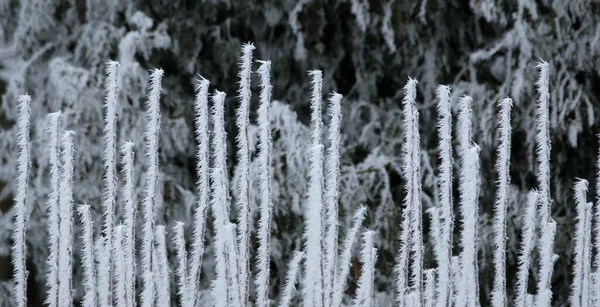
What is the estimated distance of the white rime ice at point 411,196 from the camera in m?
1.84

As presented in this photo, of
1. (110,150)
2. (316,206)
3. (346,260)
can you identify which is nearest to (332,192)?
(316,206)

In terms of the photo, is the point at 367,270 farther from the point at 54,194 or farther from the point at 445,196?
the point at 54,194

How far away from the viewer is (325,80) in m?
5.18

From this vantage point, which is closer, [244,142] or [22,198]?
[244,142]

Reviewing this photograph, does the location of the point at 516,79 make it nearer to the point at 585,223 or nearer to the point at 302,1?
the point at 302,1

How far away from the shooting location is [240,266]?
193 cm

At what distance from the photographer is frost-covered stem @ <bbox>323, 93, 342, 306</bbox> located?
181 centimetres

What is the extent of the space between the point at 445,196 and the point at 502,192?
134 mm

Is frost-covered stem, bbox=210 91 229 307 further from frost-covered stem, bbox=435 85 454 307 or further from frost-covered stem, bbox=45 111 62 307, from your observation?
frost-covered stem, bbox=435 85 454 307

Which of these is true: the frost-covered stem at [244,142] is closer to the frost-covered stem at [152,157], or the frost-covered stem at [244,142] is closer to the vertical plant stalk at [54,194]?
the frost-covered stem at [152,157]

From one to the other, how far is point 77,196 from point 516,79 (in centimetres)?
232

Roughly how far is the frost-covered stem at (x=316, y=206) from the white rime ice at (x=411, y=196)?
0.60 ft

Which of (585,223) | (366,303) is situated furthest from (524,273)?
(366,303)

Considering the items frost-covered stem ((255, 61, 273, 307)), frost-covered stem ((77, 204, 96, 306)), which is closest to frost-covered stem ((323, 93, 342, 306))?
frost-covered stem ((255, 61, 273, 307))
